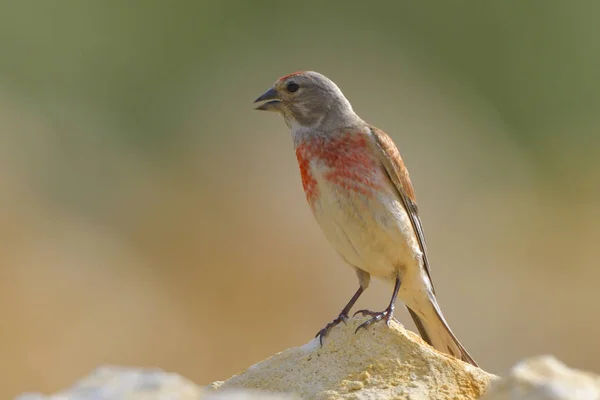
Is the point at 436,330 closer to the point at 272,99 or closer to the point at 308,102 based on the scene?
the point at 308,102

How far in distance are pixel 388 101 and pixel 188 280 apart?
880cm

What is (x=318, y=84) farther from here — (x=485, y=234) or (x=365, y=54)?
(x=365, y=54)

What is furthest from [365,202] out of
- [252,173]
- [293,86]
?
[252,173]

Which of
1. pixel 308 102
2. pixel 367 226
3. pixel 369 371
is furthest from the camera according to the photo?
pixel 308 102

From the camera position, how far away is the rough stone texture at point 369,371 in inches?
154

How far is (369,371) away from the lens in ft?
13.3

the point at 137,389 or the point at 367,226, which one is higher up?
the point at 367,226

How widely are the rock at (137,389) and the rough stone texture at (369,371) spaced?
3.01 feet

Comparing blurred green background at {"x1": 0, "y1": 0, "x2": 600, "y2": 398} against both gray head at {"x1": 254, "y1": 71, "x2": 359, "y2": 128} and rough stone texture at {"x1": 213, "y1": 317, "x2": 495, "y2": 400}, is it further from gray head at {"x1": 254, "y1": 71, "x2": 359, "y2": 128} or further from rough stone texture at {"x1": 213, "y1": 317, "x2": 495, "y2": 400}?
rough stone texture at {"x1": 213, "y1": 317, "x2": 495, "y2": 400}

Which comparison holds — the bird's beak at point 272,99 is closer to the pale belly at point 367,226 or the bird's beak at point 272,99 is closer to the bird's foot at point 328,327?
the pale belly at point 367,226

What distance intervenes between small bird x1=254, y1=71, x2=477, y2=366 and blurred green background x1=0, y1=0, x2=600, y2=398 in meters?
5.84

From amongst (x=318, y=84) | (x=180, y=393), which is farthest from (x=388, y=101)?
(x=180, y=393)

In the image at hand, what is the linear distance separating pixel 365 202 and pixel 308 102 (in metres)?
0.80

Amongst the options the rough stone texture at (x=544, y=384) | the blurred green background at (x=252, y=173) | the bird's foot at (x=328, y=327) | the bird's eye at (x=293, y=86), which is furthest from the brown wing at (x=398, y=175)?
the blurred green background at (x=252, y=173)
